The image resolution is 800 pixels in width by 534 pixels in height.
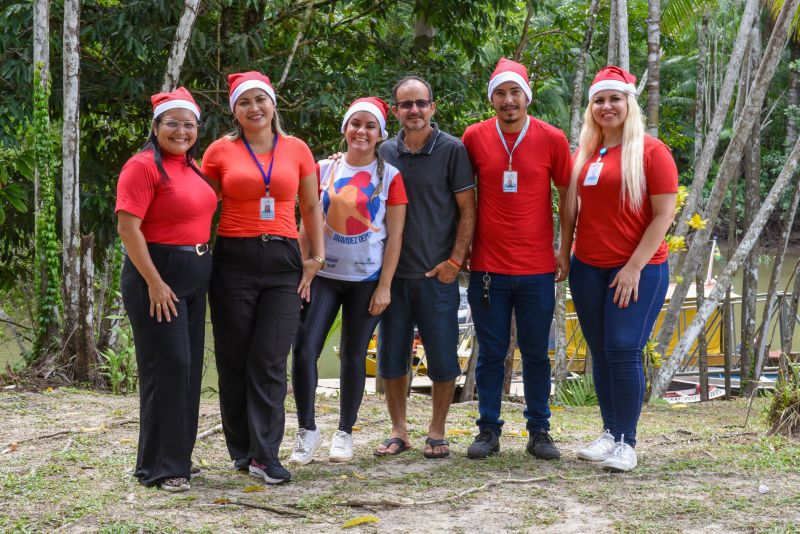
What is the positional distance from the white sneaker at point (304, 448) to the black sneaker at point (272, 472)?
1.10ft

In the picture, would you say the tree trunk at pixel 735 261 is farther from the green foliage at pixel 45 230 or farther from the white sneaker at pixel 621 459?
the green foliage at pixel 45 230

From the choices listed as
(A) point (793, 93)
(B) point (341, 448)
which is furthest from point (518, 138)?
(A) point (793, 93)

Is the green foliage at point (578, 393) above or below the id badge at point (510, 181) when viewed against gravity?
below

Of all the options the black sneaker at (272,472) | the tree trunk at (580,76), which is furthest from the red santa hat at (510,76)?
the tree trunk at (580,76)

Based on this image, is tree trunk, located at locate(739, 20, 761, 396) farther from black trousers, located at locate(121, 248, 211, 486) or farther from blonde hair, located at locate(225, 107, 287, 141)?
black trousers, located at locate(121, 248, 211, 486)

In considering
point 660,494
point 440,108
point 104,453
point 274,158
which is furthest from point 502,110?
point 440,108

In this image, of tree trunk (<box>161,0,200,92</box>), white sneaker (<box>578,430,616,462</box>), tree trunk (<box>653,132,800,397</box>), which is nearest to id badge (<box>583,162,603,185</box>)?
white sneaker (<box>578,430,616,462</box>)

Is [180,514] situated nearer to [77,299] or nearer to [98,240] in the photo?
[77,299]

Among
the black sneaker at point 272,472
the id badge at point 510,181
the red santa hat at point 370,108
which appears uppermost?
the red santa hat at point 370,108

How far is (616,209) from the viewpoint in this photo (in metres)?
4.22

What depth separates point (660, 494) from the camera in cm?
388

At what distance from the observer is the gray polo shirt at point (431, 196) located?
4.41 metres

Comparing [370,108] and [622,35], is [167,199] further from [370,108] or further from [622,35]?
[622,35]

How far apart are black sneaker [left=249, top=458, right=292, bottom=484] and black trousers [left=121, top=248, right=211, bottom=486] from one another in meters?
0.31
